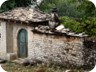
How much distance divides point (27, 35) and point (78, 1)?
2.90 m

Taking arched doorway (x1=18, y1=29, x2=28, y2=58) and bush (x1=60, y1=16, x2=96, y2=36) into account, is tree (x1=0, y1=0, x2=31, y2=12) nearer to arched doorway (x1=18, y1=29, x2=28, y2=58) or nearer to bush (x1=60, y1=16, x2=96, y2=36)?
arched doorway (x1=18, y1=29, x2=28, y2=58)

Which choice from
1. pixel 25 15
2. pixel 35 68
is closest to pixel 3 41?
pixel 25 15

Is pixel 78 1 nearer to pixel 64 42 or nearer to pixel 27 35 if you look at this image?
pixel 64 42

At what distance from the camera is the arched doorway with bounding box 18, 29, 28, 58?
1331 cm

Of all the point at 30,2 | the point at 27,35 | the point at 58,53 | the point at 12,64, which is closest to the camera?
the point at 58,53

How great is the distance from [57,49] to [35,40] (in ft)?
4.29

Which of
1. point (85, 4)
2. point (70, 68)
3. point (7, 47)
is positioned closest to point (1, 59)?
point (7, 47)

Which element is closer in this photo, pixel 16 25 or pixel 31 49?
pixel 31 49

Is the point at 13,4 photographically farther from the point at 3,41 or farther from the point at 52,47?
the point at 52,47

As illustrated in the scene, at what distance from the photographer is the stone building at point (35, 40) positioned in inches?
431

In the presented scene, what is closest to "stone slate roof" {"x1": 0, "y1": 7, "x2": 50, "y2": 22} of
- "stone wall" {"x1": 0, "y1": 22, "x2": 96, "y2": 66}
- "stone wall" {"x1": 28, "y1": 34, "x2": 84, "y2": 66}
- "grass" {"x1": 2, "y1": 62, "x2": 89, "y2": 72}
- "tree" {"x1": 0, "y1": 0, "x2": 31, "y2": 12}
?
"stone wall" {"x1": 0, "y1": 22, "x2": 96, "y2": 66}

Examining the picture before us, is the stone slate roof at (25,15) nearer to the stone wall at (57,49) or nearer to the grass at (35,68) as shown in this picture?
the stone wall at (57,49)

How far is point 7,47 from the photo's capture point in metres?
13.7

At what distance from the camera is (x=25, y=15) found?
13086mm
